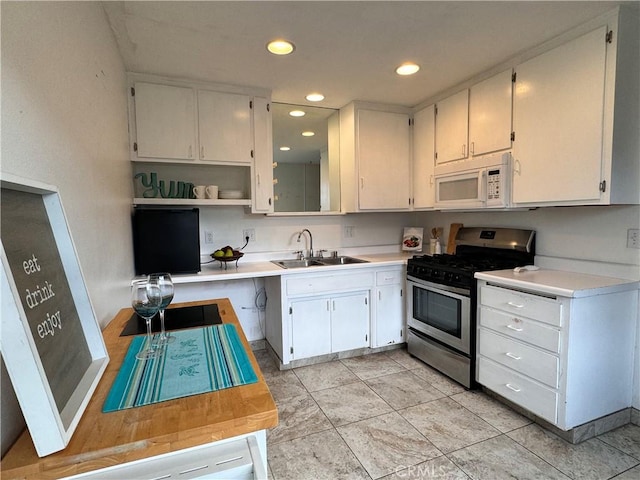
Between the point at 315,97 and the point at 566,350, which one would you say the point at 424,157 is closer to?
the point at 315,97

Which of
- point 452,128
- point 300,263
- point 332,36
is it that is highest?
point 332,36

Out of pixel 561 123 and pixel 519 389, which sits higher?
pixel 561 123

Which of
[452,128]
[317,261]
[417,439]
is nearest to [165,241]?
[317,261]

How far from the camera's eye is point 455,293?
8.05ft

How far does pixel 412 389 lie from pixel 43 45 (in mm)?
2650

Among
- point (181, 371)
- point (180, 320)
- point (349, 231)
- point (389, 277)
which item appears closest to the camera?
point (181, 371)

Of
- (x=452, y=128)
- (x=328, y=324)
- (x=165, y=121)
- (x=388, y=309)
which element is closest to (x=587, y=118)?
(x=452, y=128)

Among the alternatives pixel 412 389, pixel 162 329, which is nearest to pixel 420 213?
pixel 412 389

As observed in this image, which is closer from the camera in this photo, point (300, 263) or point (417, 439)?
point (417, 439)

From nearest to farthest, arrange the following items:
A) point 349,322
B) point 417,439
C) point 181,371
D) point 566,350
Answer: point 181,371 → point 566,350 → point 417,439 → point 349,322

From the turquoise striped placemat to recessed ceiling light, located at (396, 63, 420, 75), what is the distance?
7.15ft

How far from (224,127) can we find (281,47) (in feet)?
2.78

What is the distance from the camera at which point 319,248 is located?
3.40 meters

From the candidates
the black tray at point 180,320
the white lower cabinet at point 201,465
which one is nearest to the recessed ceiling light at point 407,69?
the black tray at point 180,320
